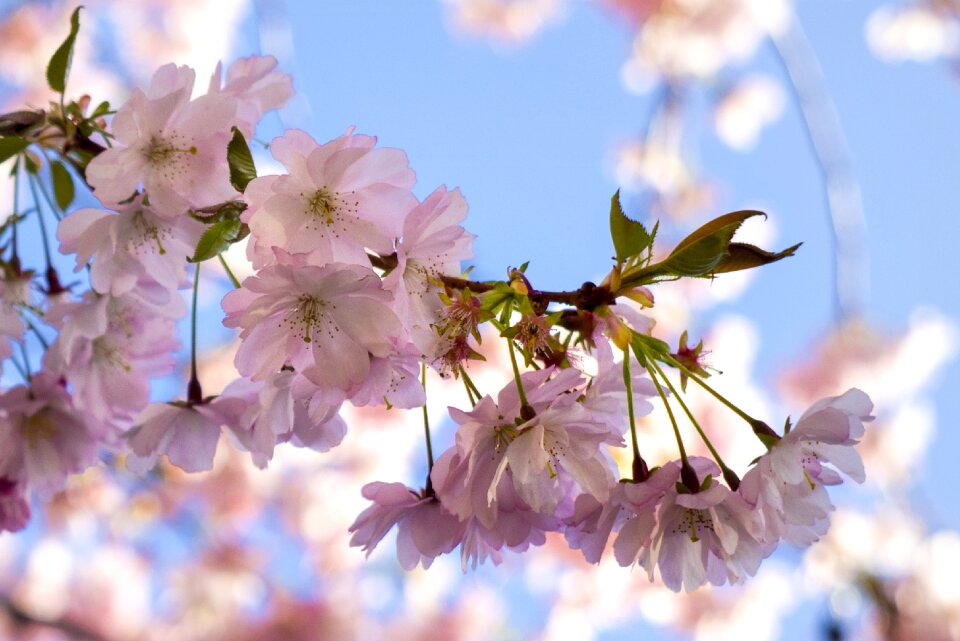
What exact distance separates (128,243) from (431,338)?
1.04ft

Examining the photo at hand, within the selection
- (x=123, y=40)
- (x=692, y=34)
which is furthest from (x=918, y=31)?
(x=123, y=40)

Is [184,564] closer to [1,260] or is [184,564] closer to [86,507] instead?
[86,507]

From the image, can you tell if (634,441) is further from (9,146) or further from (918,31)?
(918,31)

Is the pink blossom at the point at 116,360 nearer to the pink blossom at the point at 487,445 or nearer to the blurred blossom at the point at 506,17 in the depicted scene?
the pink blossom at the point at 487,445

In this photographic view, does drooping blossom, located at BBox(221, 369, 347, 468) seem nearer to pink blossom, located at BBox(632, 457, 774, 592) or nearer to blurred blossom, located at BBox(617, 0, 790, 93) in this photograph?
pink blossom, located at BBox(632, 457, 774, 592)

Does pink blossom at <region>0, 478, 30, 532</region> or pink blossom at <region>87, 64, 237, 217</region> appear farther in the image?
pink blossom at <region>0, 478, 30, 532</region>

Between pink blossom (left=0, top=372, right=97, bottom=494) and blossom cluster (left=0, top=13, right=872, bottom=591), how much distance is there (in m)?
0.19

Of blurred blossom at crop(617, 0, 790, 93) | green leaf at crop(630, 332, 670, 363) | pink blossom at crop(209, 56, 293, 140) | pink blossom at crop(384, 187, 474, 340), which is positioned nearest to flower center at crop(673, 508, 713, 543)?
green leaf at crop(630, 332, 670, 363)

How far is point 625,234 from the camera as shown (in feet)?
1.91

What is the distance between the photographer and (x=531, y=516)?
68 cm

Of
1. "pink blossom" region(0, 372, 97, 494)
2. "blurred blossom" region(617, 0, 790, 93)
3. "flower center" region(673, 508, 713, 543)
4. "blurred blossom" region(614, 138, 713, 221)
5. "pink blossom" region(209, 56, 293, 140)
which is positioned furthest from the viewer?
"blurred blossom" region(617, 0, 790, 93)

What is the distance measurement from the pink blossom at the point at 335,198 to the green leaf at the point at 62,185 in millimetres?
422

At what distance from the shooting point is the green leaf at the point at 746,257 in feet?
1.84

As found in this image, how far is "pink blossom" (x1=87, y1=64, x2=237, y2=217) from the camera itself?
27.0 inches
